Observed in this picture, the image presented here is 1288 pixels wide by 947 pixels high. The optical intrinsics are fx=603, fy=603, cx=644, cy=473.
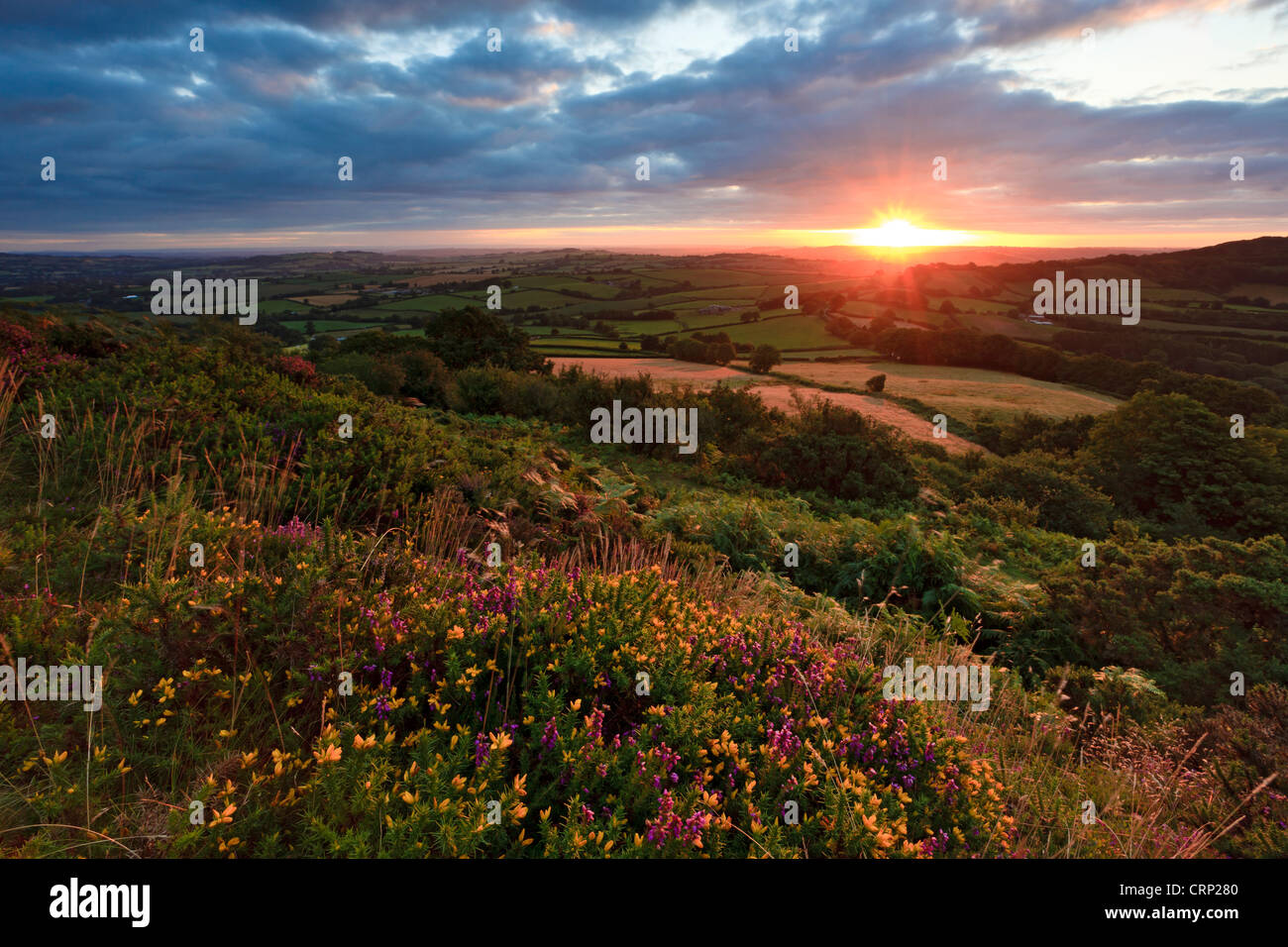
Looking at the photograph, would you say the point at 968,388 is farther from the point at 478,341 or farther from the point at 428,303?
the point at 428,303

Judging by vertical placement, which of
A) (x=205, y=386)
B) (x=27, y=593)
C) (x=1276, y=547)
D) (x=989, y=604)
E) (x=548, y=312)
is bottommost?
(x=989, y=604)

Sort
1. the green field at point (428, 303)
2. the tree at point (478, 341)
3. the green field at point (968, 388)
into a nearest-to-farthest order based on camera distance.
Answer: the tree at point (478, 341) → the green field at point (968, 388) → the green field at point (428, 303)

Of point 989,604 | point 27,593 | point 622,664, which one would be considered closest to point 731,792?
point 622,664

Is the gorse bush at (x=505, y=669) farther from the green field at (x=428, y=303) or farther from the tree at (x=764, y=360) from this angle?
the green field at (x=428, y=303)

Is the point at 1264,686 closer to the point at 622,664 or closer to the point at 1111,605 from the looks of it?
the point at 1111,605

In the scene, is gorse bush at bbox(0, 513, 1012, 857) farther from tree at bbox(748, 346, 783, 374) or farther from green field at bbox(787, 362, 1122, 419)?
tree at bbox(748, 346, 783, 374)

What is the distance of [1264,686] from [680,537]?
583 cm

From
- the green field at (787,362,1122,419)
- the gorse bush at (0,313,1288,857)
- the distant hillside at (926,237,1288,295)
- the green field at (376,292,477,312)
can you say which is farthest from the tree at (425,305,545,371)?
the distant hillside at (926,237,1288,295)

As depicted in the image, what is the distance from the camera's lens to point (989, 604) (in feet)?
26.8

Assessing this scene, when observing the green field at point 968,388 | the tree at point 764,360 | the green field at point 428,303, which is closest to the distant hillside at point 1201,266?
the green field at point 968,388

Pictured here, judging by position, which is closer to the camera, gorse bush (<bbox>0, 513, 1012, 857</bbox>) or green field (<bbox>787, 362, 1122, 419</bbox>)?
gorse bush (<bbox>0, 513, 1012, 857</bbox>)

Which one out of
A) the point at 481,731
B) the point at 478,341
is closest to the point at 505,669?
the point at 481,731

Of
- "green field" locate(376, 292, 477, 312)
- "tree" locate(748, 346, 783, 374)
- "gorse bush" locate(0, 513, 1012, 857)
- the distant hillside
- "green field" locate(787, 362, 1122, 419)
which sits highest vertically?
the distant hillside

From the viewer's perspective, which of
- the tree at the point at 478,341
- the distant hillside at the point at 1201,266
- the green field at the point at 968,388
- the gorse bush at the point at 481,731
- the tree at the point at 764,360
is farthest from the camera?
the distant hillside at the point at 1201,266
